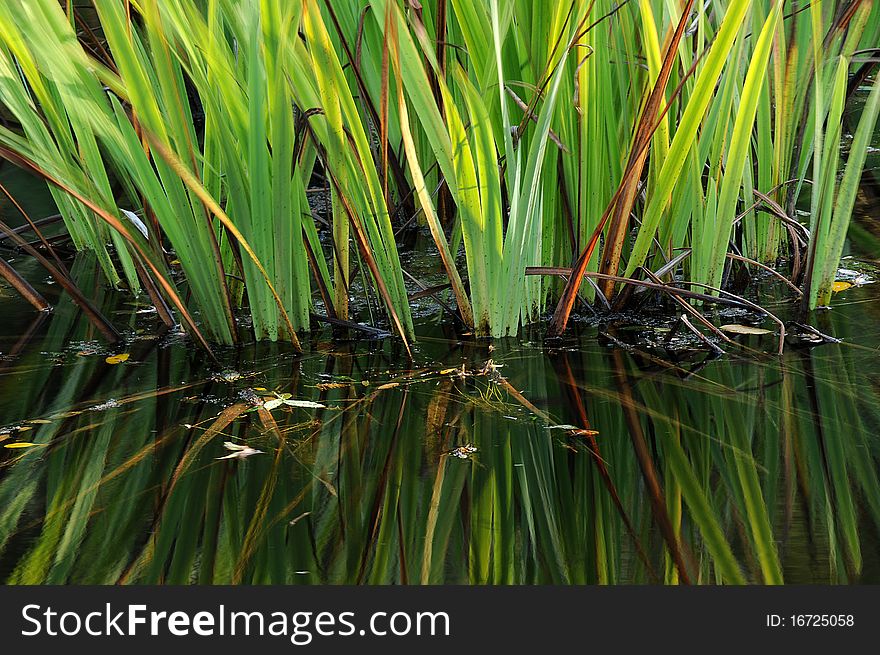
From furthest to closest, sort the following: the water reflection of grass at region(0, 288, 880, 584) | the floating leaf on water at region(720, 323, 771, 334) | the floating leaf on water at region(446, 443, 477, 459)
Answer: the floating leaf on water at region(720, 323, 771, 334) → the floating leaf on water at region(446, 443, 477, 459) → the water reflection of grass at region(0, 288, 880, 584)

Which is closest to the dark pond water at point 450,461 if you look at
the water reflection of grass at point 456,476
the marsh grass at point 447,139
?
the water reflection of grass at point 456,476

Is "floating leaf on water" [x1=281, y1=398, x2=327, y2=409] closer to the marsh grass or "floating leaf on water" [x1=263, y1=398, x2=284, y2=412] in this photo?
"floating leaf on water" [x1=263, y1=398, x2=284, y2=412]

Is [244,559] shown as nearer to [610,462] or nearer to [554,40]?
[610,462]

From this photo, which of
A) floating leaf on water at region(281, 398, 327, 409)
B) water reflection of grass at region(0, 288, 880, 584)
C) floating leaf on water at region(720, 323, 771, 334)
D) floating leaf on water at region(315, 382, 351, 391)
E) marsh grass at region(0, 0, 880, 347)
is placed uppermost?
marsh grass at region(0, 0, 880, 347)

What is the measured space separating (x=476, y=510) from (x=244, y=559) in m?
0.22

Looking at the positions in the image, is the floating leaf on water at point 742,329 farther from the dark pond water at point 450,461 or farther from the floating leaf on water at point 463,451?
the floating leaf on water at point 463,451

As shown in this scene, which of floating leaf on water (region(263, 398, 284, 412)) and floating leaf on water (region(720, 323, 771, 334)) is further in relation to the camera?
floating leaf on water (region(720, 323, 771, 334))

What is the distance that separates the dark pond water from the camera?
0.72 metres

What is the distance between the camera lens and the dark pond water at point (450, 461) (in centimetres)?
72

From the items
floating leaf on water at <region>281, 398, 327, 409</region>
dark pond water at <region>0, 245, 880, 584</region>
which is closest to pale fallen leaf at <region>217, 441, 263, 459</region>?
dark pond water at <region>0, 245, 880, 584</region>

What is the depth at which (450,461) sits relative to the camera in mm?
891

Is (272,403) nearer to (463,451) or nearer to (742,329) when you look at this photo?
(463,451)

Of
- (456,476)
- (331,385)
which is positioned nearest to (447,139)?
(331,385)

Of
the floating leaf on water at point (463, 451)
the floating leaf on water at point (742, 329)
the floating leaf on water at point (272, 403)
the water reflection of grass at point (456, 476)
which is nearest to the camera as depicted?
the water reflection of grass at point (456, 476)
